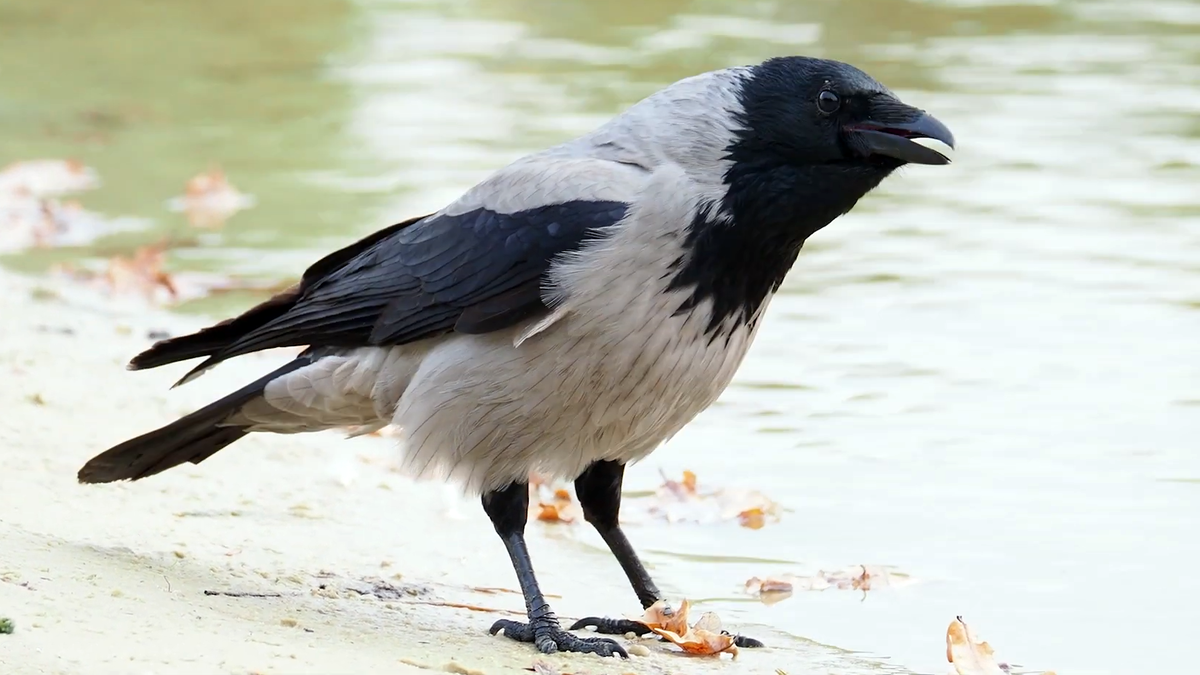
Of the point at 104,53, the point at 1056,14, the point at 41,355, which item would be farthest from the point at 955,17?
the point at 41,355

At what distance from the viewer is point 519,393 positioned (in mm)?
4836

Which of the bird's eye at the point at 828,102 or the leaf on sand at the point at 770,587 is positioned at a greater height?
the bird's eye at the point at 828,102

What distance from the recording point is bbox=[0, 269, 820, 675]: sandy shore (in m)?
4.15

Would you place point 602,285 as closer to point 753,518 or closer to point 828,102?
point 828,102

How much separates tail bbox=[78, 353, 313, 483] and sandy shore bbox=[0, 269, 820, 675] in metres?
0.16

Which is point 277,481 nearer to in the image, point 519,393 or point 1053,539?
point 519,393

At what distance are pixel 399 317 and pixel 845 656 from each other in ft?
5.24

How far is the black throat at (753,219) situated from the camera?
4711mm

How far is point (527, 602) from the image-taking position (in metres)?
4.90

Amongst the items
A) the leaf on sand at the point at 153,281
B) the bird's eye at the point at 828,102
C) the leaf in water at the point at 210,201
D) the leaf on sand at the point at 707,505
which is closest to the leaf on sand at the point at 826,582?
the leaf on sand at the point at 707,505

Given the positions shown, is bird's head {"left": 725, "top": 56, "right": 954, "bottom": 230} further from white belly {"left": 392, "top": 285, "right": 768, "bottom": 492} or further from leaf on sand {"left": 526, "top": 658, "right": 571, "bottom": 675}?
leaf on sand {"left": 526, "top": 658, "right": 571, "bottom": 675}

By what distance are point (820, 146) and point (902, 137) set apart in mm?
224

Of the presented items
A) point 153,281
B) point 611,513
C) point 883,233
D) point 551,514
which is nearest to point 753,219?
point 611,513

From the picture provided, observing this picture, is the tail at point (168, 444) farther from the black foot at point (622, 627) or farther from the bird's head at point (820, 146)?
A: the bird's head at point (820, 146)
